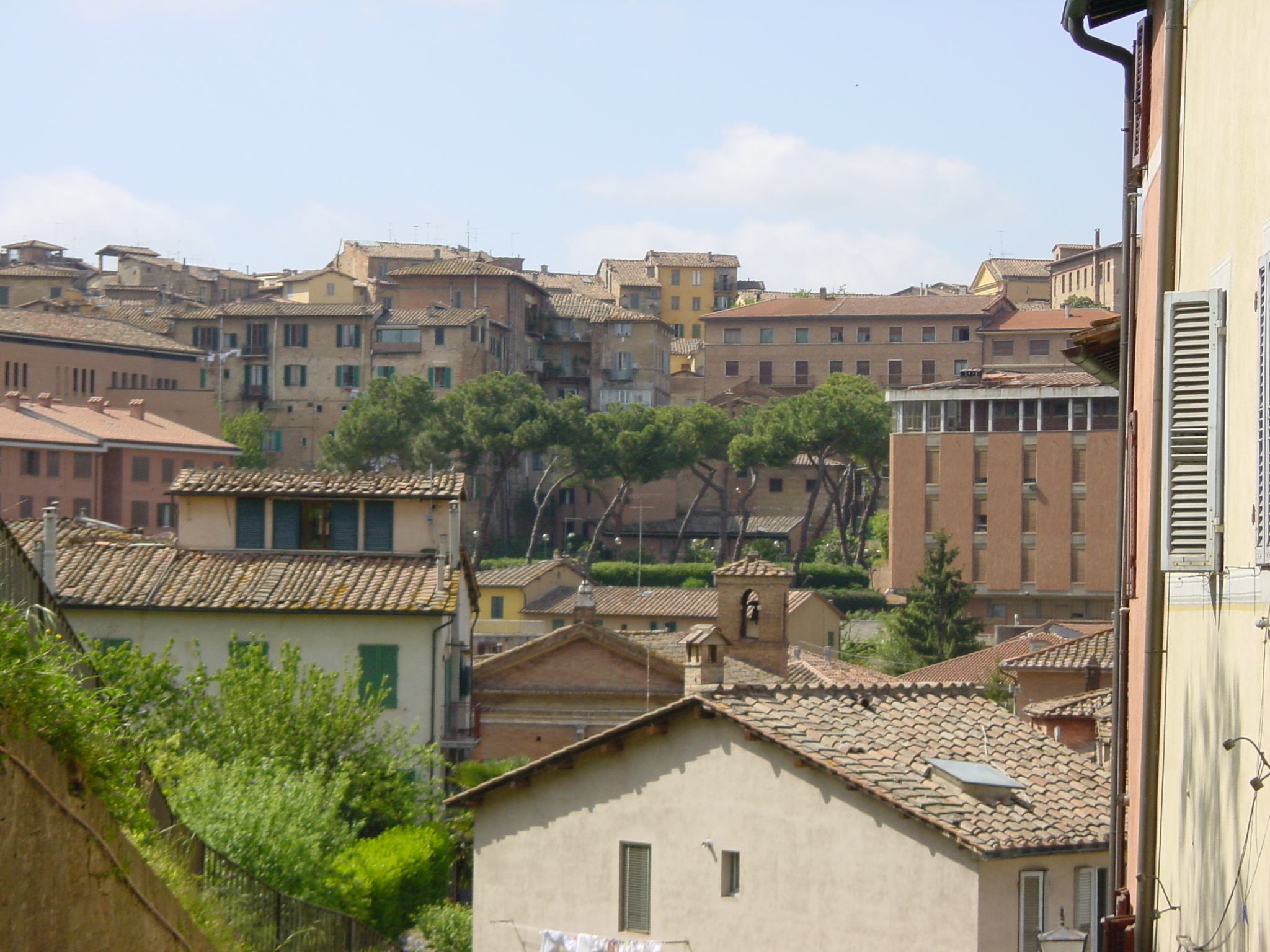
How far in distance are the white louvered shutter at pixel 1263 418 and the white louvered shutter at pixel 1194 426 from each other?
2.46 feet

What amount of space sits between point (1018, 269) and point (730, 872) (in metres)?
126

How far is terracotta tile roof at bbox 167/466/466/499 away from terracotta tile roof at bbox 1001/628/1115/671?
12.3m

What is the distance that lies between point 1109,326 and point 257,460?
84696 millimetres

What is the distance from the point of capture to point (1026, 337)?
108500mm

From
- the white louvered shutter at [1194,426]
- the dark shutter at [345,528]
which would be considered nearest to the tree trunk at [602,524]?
the dark shutter at [345,528]

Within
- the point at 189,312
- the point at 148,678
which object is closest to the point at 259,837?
the point at 148,678

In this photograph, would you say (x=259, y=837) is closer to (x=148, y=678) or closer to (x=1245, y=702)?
(x=148, y=678)

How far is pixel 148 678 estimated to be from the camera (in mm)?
23984

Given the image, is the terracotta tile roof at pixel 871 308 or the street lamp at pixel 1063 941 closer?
the street lamp at pixel 1063 941

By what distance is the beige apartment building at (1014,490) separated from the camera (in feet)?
247

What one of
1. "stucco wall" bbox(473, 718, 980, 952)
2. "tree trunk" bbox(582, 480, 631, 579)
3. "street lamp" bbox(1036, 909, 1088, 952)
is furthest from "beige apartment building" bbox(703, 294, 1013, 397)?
"street lamp" bbox(1036, 909, 1088, 952)

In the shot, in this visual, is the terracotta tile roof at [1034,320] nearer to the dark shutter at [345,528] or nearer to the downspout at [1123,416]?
the dark shutter at [345,528]

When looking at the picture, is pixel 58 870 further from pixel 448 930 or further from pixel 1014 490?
pixel 1014 490

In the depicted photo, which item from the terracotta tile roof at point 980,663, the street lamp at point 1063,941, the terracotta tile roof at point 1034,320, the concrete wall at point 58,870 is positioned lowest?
the terracotta tile roof at point 980,663
